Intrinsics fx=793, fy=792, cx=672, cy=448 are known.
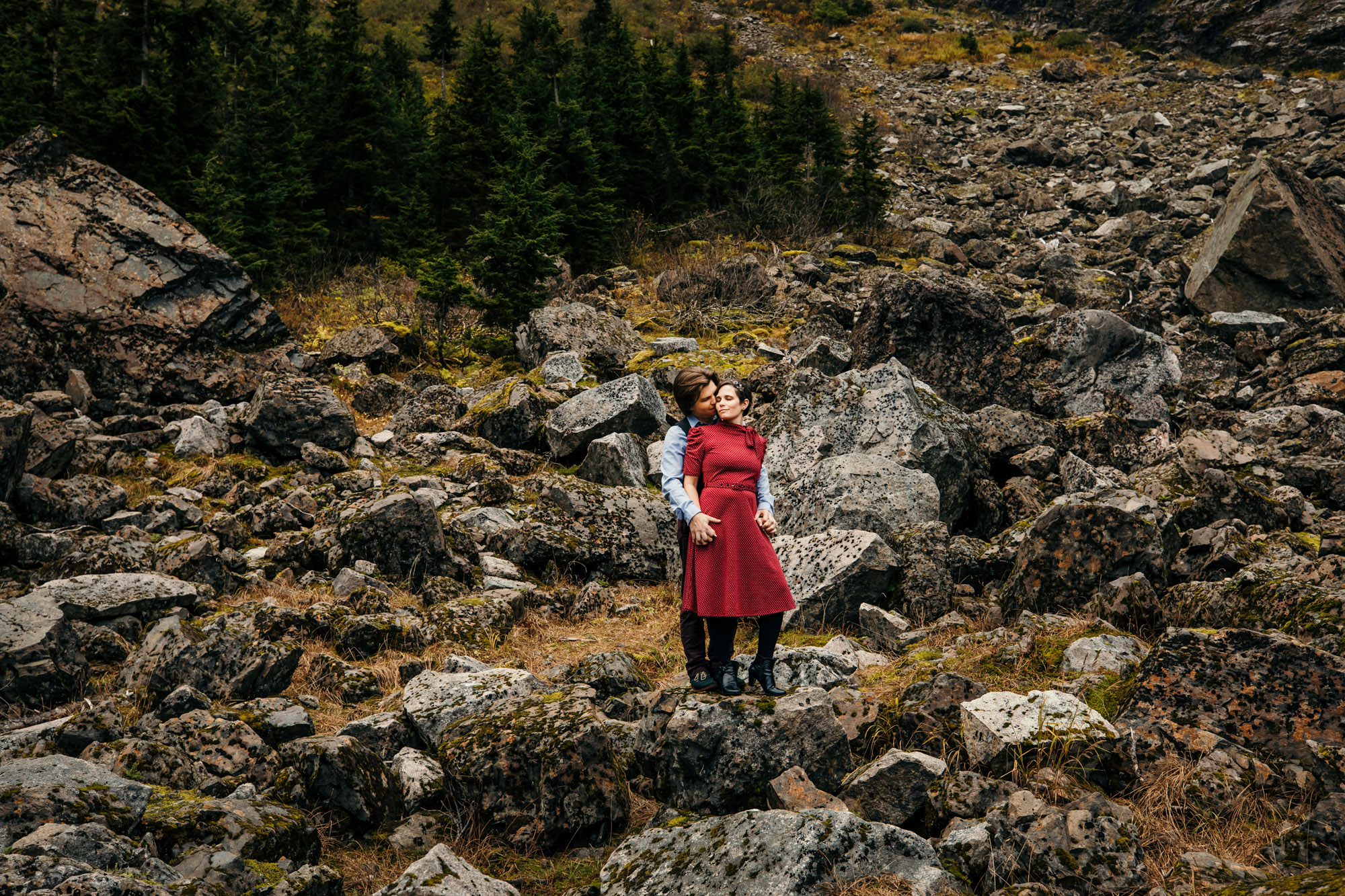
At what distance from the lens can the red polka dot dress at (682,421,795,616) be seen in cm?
425

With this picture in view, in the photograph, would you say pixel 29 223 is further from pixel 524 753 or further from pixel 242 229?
pixel 524 753

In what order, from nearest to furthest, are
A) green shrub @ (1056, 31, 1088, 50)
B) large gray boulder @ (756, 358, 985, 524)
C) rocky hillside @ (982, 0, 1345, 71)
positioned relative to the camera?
large gray boulder @ (756, 358, 985, 524) < rocky hillside @ (982, 0, 1345, 71) < green shrub @ (1056, 31, 1088, 50)

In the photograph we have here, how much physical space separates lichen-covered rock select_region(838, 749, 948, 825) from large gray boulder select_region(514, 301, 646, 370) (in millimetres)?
11388

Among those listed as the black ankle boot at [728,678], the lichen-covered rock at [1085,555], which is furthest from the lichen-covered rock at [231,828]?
the lichen-covered rock at [1085,555]

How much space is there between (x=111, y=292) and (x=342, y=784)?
40.7 feet

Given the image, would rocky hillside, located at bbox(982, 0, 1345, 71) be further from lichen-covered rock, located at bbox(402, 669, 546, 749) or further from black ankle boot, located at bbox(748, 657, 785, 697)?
lichen-covered rock, located at bbox(402, 669, 546, 749)

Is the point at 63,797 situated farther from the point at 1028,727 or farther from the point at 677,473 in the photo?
the point at 1028,727

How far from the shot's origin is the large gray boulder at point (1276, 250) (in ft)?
51.1

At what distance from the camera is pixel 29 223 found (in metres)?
13.0

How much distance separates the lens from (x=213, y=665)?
19.4ft

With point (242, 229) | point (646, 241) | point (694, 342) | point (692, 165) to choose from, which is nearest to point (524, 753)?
point (694, 342)

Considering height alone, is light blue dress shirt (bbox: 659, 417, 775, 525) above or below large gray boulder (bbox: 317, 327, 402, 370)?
above

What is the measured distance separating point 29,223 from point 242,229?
375cm

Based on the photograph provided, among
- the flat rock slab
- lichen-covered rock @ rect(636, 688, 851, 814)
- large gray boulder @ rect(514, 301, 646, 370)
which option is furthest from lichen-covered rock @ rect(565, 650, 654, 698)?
large gray boulder @ rect(514, 301, 646, 370)
